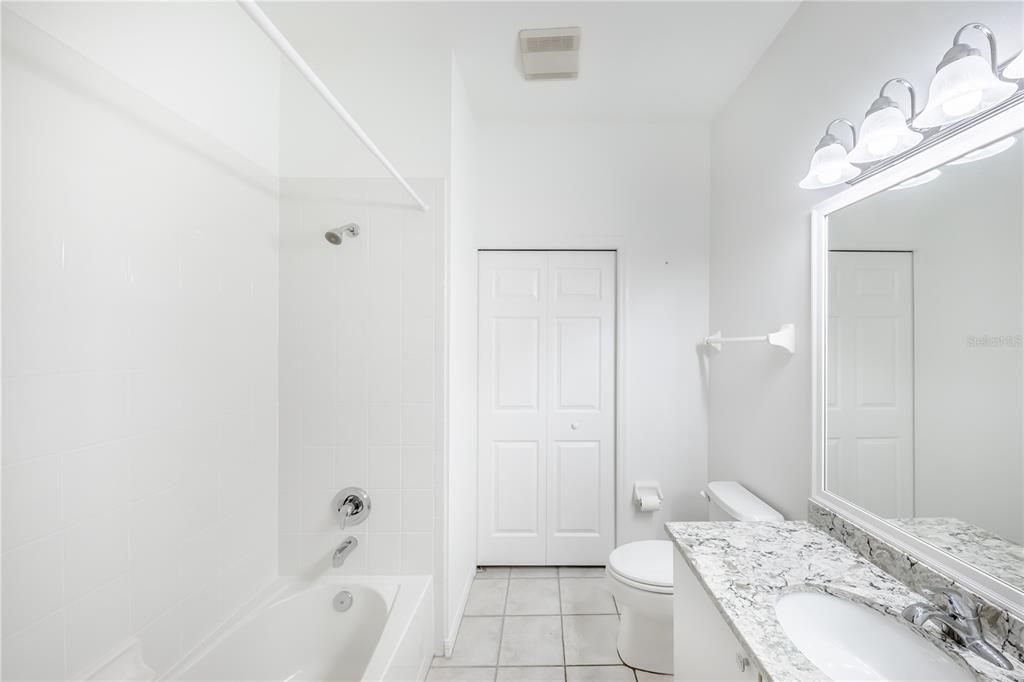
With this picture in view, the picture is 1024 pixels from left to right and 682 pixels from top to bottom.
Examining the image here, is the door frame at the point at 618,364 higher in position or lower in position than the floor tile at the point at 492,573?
→ higher

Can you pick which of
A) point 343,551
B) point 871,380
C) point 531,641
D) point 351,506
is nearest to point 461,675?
point 531,641

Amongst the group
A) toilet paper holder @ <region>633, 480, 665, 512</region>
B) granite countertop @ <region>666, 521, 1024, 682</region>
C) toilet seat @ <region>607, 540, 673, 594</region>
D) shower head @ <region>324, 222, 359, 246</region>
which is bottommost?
toilet seat @ <region>607, 540, 673, 594</region>

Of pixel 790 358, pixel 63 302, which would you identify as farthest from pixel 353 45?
pixel 790 358

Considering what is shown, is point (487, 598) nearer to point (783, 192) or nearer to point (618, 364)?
point (618, 364)

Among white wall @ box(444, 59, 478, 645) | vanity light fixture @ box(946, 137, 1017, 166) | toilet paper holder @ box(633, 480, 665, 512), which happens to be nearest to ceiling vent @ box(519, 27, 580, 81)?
white wall @ box(444, 59, 478, 645)

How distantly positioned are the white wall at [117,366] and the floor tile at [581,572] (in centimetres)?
162

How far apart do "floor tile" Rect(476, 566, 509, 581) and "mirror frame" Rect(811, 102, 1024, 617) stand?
1.68 m

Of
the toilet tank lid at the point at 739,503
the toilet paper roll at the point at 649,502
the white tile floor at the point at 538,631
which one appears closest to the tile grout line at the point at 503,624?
the white tile floor at the point at 538,631

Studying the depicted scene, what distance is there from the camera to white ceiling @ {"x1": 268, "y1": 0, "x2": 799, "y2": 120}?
1.65m

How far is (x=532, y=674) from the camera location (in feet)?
5.59

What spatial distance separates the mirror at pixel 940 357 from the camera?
0.87m

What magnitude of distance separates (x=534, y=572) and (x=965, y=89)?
2.59 m

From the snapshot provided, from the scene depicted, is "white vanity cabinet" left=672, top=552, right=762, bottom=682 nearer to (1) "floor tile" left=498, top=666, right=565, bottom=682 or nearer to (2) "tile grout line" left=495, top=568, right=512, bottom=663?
(1) "floor tile" left=498, top=666, right=565, bottom=682

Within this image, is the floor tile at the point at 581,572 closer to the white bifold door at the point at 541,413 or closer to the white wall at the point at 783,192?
the white bifold door at the point at 541,413
